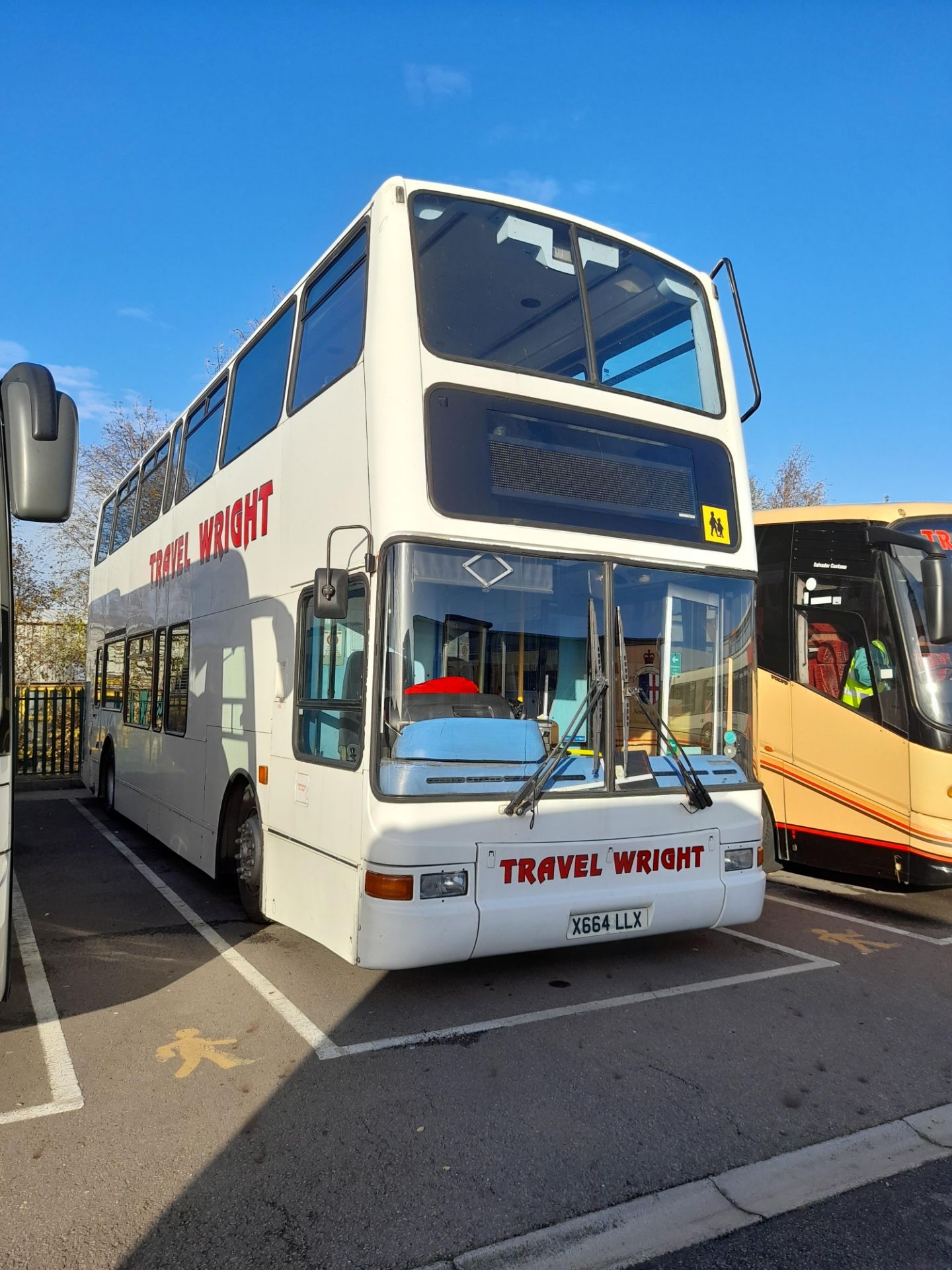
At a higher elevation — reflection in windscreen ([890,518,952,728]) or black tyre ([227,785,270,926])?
reflection in windscreen ([890,518,952,728])

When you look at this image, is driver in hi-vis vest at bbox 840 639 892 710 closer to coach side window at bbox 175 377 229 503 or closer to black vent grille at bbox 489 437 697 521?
black vent grille at bbox 489 437 697 521

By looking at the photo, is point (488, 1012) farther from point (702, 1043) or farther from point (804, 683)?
point (804, 683)

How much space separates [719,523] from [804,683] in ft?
9.20

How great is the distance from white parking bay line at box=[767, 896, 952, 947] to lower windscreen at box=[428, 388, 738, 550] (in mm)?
3358

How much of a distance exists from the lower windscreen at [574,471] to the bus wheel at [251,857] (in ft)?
9.27

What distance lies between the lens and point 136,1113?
3.83 m

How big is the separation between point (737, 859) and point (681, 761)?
28.5 inches

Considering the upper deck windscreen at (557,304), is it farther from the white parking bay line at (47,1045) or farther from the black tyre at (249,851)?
the white parking bay line at (47,1045)

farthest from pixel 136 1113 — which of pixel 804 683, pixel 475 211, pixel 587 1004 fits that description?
pixel 804 683

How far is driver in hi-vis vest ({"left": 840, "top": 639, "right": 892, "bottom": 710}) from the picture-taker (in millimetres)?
7344

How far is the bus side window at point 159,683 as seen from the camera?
925cm

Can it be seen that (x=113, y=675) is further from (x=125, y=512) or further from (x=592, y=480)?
(x=592, y=480)

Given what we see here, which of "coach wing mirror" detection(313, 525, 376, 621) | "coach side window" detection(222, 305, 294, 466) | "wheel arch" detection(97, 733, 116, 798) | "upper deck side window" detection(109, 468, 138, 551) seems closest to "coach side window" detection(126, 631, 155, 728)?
"wheel arch" detection(97, 733, 116, 798)

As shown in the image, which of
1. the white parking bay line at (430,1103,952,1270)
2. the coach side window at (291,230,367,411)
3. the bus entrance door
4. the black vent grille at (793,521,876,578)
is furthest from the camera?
the black vent grille at (793,521,876,578)
